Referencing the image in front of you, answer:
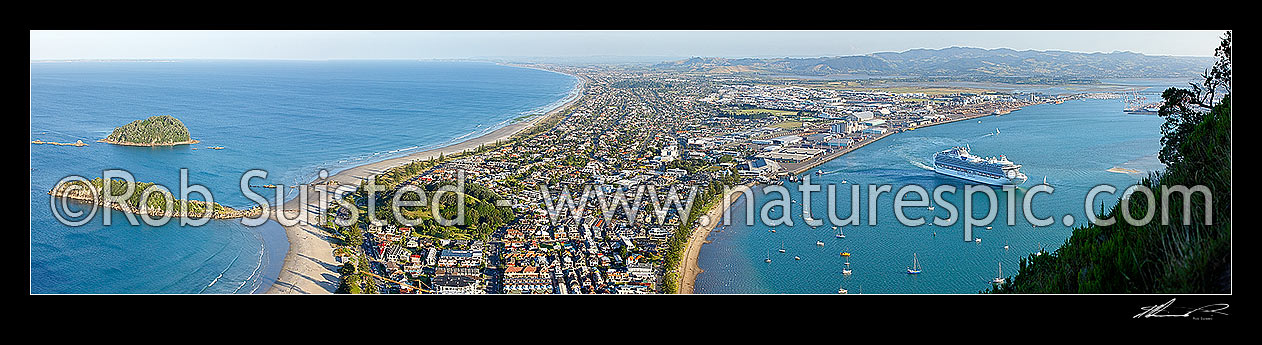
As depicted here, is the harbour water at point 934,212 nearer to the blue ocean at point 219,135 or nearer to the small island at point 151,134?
the blue ocean at point 219,135

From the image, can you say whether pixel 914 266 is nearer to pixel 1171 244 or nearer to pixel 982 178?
pixel 982 178

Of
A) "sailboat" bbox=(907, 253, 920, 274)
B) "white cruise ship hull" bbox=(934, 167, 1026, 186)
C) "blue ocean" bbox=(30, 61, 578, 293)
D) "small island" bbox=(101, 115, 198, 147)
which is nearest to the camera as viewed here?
"sailboat" bbox=(907, 253, 920, 274)

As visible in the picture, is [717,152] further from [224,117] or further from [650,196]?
[224,117]

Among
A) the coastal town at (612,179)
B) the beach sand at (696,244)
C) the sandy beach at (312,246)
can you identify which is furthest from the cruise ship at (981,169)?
the sandy beach at (312,246)
